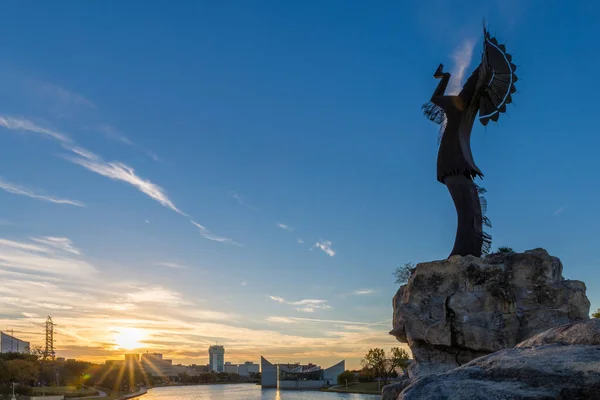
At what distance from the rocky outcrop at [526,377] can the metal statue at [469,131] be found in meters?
14.1

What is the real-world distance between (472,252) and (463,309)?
9.01 feet

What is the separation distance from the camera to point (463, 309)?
15445mm

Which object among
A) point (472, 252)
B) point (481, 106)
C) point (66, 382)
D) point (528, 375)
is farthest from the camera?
point (66, 382)

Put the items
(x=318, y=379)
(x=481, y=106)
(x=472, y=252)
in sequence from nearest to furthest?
1. (x=472, y=252)
2. (x=481, y=106)
3. (x=318, y=379)

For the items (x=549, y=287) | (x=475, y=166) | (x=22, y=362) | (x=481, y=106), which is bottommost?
(x=22, y=362)

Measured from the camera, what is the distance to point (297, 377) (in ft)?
374

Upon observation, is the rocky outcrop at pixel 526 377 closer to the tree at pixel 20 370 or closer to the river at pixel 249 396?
the river at pixel 249 396

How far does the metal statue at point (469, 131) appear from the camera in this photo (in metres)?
17.9

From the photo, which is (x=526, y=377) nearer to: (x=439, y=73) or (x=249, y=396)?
(x=439, y=73)

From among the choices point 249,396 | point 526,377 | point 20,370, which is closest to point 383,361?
point 249,396

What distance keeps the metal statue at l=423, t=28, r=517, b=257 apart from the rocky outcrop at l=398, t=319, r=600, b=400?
1413 cm

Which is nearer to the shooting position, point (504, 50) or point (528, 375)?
point (528, 375)

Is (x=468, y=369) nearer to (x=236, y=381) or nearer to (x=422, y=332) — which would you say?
(x=422, y=332)

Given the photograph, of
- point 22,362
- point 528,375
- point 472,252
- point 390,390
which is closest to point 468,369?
point 528,375
